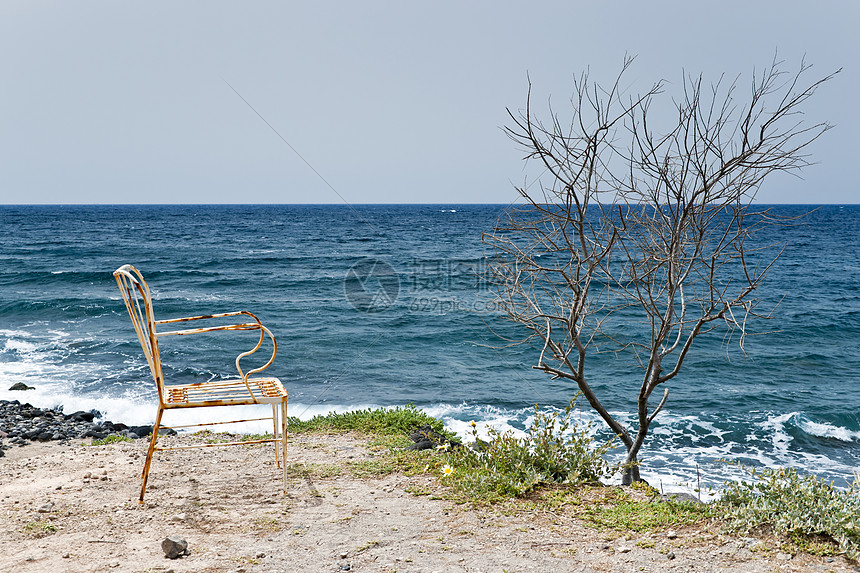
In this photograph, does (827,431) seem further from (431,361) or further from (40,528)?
(40,528)

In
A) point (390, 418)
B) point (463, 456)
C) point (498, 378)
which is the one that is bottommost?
point (498, 378)

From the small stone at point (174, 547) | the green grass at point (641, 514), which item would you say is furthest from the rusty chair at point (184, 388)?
the green grass at point (641, 514)

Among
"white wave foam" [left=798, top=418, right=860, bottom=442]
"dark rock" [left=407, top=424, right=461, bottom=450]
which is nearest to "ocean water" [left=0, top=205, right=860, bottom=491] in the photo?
"white wave foam" [left=798, top=418, right=860, bottom=442]

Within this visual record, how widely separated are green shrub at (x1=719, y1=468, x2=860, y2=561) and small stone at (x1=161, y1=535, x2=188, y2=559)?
115 inches

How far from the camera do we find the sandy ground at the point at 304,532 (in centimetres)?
287

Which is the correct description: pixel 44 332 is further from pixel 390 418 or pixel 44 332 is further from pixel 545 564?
pixel 545 564

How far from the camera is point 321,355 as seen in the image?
13383 mm

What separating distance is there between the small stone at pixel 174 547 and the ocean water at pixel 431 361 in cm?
268

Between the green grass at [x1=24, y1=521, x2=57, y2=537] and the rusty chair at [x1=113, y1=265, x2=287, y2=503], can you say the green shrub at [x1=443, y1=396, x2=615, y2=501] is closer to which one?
the rusty chair at [x1=113, y1=265, x2=287, y2=503]

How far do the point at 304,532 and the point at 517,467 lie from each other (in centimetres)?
152

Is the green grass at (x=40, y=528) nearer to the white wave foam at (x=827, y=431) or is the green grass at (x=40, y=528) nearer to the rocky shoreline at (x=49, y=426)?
the rocky shoreline at (x=49, y=426)

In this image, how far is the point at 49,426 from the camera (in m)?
7.68

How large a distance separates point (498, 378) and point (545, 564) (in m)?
8.94

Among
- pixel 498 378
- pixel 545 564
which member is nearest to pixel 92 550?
pixel 545 564
